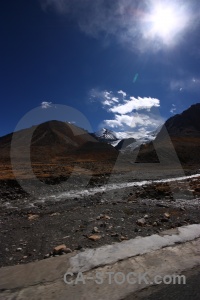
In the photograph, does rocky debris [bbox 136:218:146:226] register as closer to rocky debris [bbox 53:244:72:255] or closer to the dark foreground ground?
the dark foreground ground

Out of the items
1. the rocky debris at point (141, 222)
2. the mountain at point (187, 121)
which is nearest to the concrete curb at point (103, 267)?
the rocky debris at point (141, 222)

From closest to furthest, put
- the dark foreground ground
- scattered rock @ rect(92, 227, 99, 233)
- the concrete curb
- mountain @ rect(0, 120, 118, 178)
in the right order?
1. the concrete curb
2. the dark foreground ground
3. scattered rock @ rect(92, 227, 99, 233)
4. mountain @ rect(0, 120, 118, 178)

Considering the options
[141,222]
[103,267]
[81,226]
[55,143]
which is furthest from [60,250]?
[55,143]

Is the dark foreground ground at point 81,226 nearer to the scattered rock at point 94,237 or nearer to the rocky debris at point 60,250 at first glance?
the scattered rock at point 94,237

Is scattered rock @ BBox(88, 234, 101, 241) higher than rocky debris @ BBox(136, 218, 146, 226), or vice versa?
scattered rock @ BBox(88, 234, 101, 241)

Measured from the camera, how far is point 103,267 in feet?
15.3

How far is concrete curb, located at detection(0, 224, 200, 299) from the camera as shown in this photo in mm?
3936

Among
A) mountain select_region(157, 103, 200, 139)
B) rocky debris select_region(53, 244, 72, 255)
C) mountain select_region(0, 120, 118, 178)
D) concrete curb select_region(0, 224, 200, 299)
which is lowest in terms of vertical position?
concrete curb select_region(0, 224, 200, 299)

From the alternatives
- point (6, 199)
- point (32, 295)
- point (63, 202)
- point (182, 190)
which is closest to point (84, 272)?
point (32, 295)

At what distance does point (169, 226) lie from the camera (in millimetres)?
7277

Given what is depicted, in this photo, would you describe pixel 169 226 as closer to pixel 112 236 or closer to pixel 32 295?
pixel 112 236

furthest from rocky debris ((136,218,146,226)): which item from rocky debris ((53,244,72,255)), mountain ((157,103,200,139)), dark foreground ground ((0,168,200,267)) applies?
mountain ((157,103,200,139))

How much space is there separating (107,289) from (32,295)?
1140mm

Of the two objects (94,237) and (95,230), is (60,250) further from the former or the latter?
(95,230)
